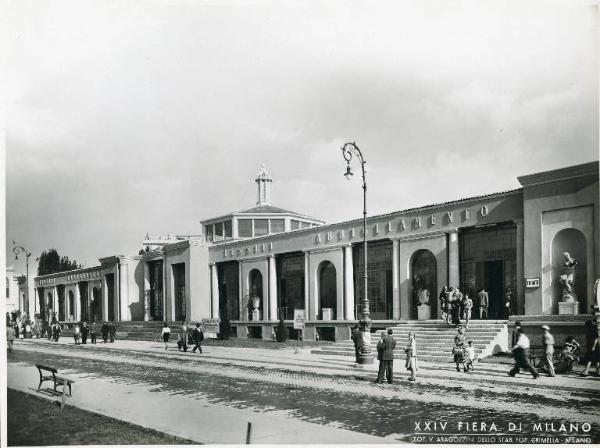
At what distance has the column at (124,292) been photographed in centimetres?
5175

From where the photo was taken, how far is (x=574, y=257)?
810 inches

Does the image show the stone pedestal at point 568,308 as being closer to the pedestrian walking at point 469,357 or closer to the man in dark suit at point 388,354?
the pedestrian walking at point 469,357

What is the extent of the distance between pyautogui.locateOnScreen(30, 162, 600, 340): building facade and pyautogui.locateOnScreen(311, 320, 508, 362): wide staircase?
164 cm

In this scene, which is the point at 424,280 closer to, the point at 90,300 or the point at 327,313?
the point at 327,313

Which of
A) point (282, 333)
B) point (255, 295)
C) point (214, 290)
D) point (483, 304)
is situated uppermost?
point (483, 304)

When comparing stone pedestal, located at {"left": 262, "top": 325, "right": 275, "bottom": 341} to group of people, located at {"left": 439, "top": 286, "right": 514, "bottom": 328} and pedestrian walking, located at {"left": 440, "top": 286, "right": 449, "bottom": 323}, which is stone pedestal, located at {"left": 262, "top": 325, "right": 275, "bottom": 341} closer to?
group of people, located at {"left": 439, "top": 286, "right": 514, "bottom": 328}

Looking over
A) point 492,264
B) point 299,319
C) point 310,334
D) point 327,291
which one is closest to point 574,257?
point 492,264

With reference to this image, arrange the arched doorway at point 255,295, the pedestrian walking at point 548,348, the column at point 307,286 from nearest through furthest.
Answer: the pedestrian walking at point 548,348 < the column at point 307,286 < the arched doorway at point 255,295

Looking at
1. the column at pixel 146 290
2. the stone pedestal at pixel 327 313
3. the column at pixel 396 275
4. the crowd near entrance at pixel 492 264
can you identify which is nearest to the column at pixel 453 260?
the crowd near entrance at pixel 492 264

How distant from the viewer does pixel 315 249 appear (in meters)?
36.3

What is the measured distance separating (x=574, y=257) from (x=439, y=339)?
644 centimetres

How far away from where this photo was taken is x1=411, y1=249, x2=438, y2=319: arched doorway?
29.8m

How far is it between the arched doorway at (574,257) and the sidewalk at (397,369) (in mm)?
3197

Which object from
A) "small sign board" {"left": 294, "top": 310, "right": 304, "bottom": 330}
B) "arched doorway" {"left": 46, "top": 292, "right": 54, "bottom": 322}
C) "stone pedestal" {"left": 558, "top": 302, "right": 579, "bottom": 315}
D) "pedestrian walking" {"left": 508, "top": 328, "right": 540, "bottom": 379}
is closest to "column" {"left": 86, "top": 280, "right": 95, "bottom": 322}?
"arched doorway" {"left": 46, "top": 292, "right": 54, "bottom": 322}
